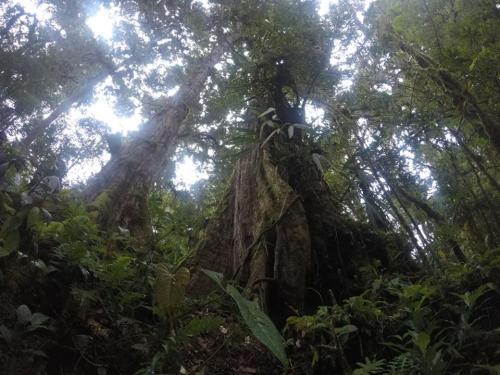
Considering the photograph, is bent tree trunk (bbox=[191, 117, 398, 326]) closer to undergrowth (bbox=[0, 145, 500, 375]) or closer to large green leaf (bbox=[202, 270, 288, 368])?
undergrowth (bbox=[0, 145, 500, 375])

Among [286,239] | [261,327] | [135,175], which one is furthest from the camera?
[135,175]

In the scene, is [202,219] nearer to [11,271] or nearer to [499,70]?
[11,271]

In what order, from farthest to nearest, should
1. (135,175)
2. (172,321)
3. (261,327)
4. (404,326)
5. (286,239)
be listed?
(135,175) → (286,239) → (404,326) → (172,321) → (261,327)

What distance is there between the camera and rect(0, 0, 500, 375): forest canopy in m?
2.57

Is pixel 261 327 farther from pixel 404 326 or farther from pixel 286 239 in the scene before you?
pixel 286 239

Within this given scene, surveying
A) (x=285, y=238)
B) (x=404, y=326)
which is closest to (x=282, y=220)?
(x=285, y=238)

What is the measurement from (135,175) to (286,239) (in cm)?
358

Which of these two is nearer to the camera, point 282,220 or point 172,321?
point 172,321

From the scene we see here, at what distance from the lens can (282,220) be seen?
4.25 m

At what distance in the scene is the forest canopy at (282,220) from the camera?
101 inches

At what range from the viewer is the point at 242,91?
631 centimetres

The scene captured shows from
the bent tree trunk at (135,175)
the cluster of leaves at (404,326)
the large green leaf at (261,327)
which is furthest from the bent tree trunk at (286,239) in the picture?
the bent tree trunk at (135,175)

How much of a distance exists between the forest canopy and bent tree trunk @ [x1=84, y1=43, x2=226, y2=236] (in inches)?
1.4

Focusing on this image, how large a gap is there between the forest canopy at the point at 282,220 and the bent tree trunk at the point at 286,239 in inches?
0.8
